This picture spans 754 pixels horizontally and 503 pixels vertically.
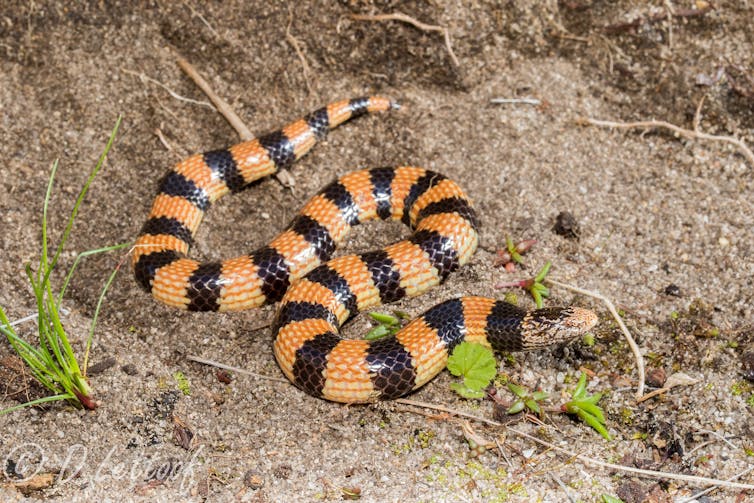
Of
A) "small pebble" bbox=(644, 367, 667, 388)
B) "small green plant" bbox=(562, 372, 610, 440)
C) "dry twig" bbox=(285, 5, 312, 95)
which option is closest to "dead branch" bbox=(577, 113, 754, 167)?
"small pebble" bbox=(644, 367, 667, 388)

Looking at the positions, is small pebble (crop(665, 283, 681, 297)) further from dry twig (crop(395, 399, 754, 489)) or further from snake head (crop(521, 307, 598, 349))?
dry twig (crop(395, 399, 754, 489))

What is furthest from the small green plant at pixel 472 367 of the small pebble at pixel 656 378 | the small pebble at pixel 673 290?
the small pebble at pixel 673 290

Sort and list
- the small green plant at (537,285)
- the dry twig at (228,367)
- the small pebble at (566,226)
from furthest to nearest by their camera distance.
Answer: the small pebble at (566,226) → the small green plant at (537,285) → the dry twig at (228,367)

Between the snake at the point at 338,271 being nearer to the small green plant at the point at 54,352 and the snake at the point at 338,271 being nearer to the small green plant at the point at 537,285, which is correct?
the small green plant at the point at 537,285

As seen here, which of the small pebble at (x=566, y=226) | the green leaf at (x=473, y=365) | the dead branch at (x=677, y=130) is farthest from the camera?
the dead branch at (x=677, y=130)

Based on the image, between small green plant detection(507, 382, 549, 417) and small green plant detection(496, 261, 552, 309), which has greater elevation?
small green plant detection(496, 261, 552, 309)

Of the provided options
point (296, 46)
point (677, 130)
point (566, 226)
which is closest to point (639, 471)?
point (566, 226)
